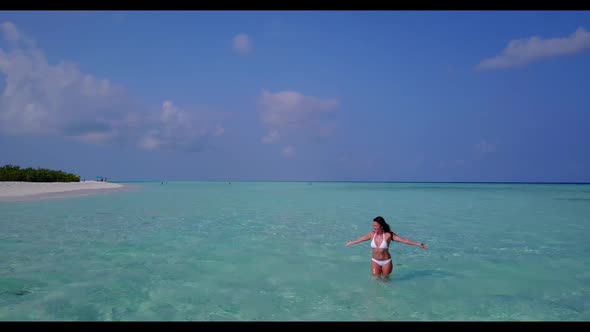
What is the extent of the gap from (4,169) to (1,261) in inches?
2023

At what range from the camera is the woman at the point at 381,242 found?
318 inches

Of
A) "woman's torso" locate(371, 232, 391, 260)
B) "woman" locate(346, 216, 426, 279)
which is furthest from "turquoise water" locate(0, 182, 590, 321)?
"woman's torso" locate(371, 232, 391, 260)

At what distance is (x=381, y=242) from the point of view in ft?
26.7

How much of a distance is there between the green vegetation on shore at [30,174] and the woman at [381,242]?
5764 centimetres

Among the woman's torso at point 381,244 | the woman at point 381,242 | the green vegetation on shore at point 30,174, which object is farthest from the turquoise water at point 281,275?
the green vegetation on shore at point 30,174

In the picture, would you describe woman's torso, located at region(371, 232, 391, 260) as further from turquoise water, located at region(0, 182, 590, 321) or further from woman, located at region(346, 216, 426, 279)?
turquoise water, located at region(0, 182, 590, 321)

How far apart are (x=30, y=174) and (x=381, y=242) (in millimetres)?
60722

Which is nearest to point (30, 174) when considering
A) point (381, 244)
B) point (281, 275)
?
point (281, 275)

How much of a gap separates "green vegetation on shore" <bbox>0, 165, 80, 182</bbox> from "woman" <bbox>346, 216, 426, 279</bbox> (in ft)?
189

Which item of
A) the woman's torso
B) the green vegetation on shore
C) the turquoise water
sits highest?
the green vegetation on shore

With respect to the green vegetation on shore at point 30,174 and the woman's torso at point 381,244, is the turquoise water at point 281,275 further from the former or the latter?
the green vegetation on shore at point 30,174

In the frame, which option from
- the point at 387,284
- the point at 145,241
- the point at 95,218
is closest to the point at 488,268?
the point at 387,284

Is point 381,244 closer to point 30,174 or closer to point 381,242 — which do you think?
point 381,242

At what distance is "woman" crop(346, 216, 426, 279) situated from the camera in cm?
807
